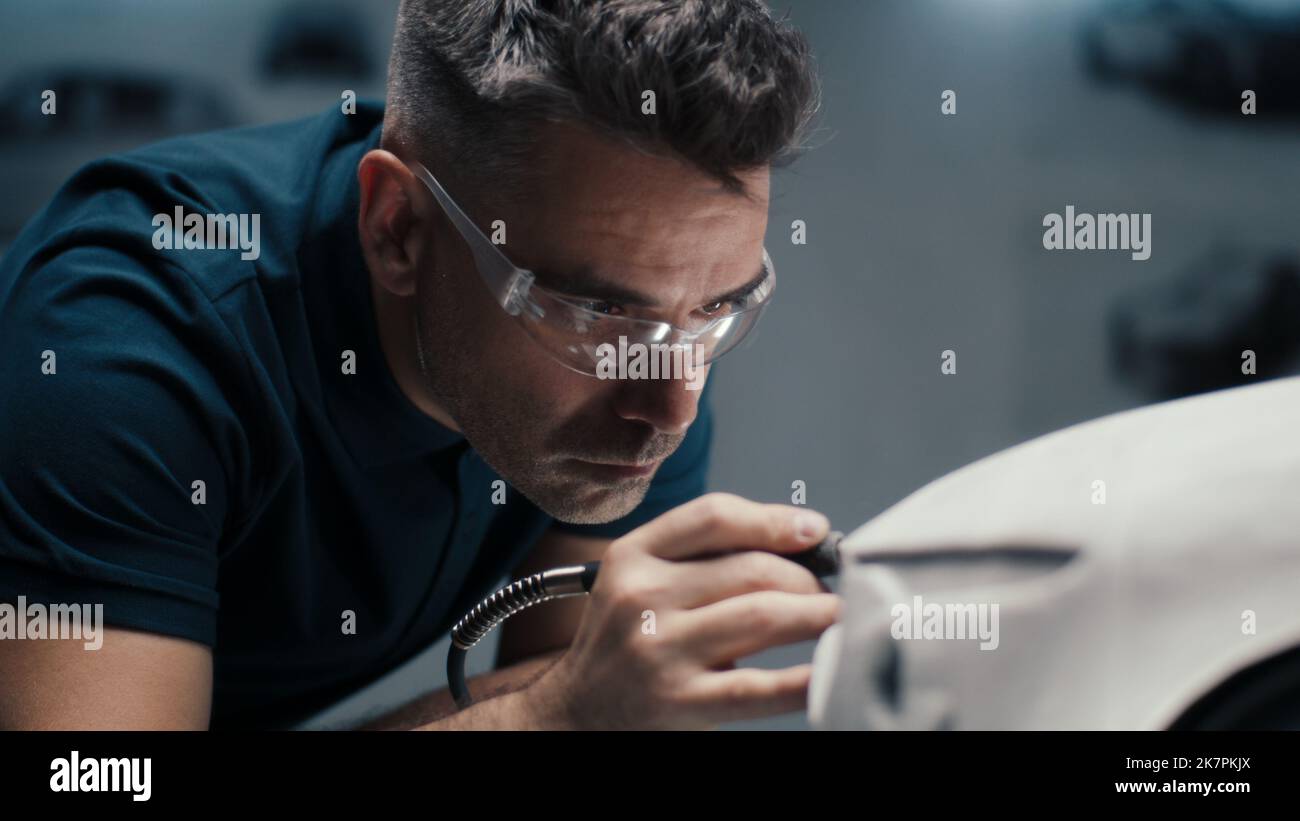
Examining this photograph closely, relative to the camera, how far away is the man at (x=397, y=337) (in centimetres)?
85

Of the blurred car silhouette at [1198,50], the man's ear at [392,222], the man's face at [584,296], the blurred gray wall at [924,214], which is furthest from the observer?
the blurred car silhouette at [1198,50]

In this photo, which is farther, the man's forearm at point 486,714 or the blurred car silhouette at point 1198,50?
the blurred car silhouette at point 1198,50

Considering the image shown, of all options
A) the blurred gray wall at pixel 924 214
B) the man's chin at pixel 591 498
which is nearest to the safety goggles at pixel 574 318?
the man's chin at pixel 591 498

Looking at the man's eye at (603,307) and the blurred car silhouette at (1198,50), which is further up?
the blurred car silhouette at (1198,50)

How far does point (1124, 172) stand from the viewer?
1578mm

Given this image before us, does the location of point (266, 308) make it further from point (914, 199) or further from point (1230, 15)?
point (1230, 15)

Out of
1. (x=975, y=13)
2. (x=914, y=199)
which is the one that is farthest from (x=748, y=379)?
(x=975, y=13)

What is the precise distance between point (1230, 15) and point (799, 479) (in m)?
0.82

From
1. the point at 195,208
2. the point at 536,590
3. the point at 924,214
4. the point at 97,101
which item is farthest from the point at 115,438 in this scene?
the point at 924,214

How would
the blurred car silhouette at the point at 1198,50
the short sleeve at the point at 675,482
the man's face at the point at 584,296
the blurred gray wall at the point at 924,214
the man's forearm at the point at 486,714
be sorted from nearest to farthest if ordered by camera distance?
the man's forearm at the point at 486,714 < the man's face at the point at 584,296 < the short sleeve at the point at 675,482 < the blurred gray wall at the point at 924,214 < the blurred car silhouette at the point at 1198,50

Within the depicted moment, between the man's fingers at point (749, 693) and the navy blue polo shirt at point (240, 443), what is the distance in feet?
1.43

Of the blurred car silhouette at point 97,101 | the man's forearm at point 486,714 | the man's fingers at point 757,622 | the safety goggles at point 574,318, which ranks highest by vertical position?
the blurred car silhouette at point 97,101

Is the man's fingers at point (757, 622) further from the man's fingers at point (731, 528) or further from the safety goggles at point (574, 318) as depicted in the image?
the safety goggles at point (574, 318)
